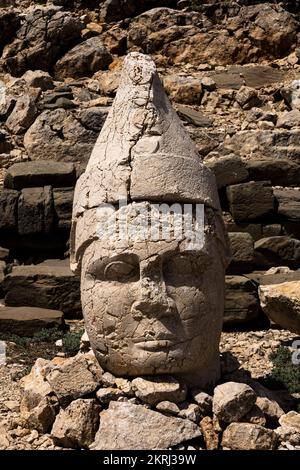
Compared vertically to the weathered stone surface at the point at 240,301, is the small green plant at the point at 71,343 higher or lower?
lower

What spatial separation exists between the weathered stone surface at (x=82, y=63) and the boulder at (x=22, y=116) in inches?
162

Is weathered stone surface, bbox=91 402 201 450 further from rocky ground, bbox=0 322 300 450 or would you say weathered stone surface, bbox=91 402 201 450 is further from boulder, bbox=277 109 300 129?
boulder, bbox=277 109 300 129

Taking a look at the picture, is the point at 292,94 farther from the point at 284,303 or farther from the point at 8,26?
the point at 284,303

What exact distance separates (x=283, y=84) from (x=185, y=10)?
18.5ft

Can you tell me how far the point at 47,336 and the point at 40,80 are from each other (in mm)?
12990

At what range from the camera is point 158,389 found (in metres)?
4.71

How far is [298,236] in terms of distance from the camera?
1381 cm

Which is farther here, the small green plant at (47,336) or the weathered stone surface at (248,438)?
the small green plant at (47,336)

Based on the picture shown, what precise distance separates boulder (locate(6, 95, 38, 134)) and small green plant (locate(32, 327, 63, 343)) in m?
9.60

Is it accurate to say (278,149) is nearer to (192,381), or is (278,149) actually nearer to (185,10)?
(185,10)

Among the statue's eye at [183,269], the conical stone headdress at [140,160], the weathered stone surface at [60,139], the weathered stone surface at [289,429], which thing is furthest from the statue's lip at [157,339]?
the weathered stone surface at [60,139]

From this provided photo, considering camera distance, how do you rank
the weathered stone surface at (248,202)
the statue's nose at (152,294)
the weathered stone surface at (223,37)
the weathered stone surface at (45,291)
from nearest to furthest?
the statue's nose at (152,294) → the weathered stone surface at (45,291) → the weathered stone surface at (248,202) → the weathered stone surface at (223,37)

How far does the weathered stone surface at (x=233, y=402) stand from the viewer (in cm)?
466

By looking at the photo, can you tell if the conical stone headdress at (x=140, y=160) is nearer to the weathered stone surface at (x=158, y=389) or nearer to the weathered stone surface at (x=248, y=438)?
the weathered stone surface at (x=158, y=389)
